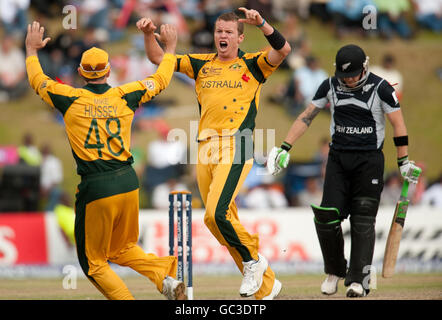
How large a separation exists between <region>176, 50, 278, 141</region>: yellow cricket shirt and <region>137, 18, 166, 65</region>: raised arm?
54cm

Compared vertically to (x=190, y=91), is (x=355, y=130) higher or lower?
lower

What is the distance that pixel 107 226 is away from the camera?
7.76 m

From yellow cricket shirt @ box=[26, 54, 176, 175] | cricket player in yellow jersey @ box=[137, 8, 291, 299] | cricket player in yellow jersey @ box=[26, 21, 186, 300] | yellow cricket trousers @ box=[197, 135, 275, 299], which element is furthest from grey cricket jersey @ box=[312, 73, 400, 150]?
yellow cricket shirt @ box=[26, 54, 176, 175]

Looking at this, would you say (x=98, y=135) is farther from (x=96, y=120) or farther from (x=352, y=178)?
(x=352, y=178)

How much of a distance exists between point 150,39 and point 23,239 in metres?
6.44

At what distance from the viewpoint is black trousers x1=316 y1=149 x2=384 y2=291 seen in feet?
28.2

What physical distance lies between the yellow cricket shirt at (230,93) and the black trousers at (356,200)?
105 centimetres

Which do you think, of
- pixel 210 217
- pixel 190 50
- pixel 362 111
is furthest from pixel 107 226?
pixel 190 50

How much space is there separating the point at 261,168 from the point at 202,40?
3.82m

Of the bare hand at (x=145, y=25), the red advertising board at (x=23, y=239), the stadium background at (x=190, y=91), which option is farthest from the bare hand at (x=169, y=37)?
the stadium background at (x=190, y=91)

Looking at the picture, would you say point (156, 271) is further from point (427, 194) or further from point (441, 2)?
point (441, 2)

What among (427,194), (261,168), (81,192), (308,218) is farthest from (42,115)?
(81,192)

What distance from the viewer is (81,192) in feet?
25.4

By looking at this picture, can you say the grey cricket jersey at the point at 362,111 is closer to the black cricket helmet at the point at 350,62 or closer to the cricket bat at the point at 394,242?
the black cricket helmet at the point at 350,62
